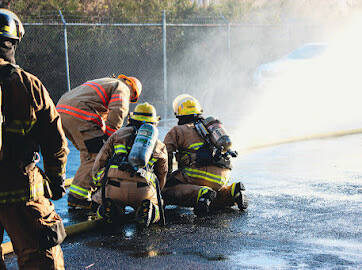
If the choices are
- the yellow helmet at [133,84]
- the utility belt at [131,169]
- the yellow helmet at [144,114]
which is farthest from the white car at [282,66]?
the utility belt at [131,169]

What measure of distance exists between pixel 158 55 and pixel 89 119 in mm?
9369

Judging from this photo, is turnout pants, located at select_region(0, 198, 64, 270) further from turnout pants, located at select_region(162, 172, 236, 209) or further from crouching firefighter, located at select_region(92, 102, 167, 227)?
turnout pants, located at select_region(162, 172, 236, 209)

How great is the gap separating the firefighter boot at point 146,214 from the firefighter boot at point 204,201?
563 millimetres

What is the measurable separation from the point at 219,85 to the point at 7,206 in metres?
14.2

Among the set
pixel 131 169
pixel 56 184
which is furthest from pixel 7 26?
pixel 131 169

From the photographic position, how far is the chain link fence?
1368 cm

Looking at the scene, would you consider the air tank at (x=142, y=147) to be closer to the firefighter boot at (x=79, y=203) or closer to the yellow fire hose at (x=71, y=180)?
the yellow fire hose at (x=71, y=180)

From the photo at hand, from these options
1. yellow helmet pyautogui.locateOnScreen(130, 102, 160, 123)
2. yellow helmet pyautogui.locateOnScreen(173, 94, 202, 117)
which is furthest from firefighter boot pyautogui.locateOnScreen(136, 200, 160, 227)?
A: yellow helmet pyautogui.locateOnScreen(173, 94, 202, 117)

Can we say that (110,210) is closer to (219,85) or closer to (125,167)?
(125,167)

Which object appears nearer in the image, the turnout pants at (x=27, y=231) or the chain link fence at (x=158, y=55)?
the turnout pants at (x=27, y=231)

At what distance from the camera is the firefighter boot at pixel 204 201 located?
602 centimetres

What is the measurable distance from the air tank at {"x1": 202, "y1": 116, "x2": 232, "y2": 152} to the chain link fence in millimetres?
6407

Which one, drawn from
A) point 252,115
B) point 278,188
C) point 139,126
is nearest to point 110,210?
point 139,126

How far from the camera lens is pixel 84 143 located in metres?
6.59
